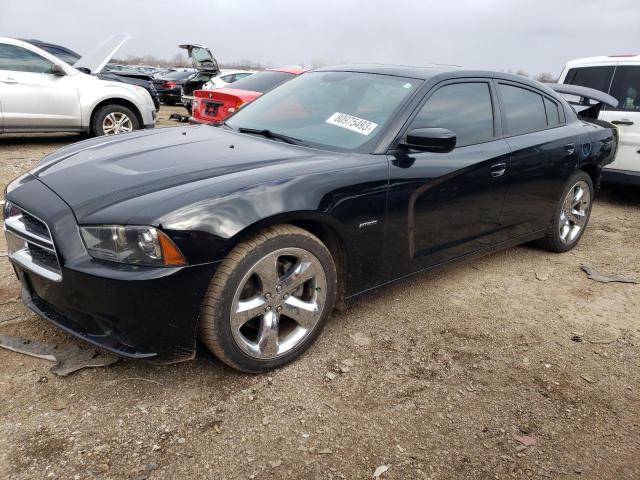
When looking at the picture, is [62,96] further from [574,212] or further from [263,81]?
[574,212]

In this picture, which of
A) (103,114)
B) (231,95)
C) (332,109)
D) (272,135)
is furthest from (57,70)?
(332,109)

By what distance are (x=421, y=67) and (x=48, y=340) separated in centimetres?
278

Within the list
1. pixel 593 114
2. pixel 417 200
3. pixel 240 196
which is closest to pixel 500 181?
pixel 417 200

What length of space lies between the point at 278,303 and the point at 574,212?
3.23m

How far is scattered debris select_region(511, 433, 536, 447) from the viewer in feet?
7.18

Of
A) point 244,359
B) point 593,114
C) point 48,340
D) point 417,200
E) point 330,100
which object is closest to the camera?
point 244,359

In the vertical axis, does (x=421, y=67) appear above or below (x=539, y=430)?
above

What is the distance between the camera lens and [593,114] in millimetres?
5129

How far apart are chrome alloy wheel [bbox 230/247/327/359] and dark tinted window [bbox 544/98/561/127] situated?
2579 millimetres

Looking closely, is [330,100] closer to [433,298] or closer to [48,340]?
[433,298]

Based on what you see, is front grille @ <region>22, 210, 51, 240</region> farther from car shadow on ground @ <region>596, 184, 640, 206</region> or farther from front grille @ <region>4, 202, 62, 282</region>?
car shadow on ground @ <region>596, 184, 640, 206</region>

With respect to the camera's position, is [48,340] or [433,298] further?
[433,298]

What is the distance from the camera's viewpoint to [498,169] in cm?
338

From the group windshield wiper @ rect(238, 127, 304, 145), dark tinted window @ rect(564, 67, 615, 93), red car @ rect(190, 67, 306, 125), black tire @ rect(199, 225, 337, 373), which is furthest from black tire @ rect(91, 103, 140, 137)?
black tire @ rect(199, 225, 337, 373)
